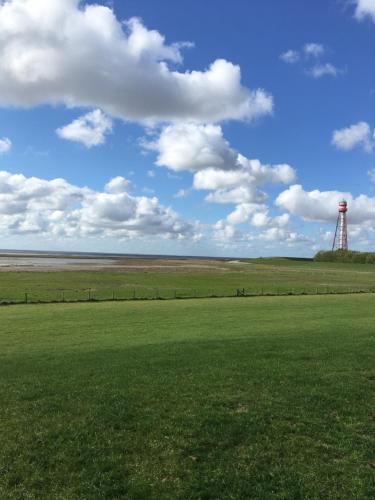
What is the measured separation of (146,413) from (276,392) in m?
3.43

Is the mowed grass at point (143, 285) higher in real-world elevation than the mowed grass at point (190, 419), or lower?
lower

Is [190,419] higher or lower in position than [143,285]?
higher

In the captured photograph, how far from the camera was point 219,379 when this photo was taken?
11727mm

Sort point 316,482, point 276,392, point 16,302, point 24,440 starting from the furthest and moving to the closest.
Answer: point 16,302, point 276,392, point 24,440, point 316,482

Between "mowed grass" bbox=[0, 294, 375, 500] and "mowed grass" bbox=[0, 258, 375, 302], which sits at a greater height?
"mowed grass" bbox=[0, 294, 375, 500]

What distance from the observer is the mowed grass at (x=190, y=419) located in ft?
21.2

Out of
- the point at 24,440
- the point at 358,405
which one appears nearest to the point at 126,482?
the point at 24,440

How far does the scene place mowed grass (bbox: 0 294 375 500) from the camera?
6465 mm

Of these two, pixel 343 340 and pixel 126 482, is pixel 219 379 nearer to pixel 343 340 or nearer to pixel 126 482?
pixel 126 482

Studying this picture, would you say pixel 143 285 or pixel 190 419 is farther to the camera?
pixel 143 285

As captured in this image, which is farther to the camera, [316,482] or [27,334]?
[27,334]

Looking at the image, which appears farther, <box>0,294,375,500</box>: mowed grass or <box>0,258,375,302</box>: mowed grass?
<box>0,258,375,302</box>: mowed grass

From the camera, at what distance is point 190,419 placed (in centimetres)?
873

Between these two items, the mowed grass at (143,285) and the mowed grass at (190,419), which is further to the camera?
the mowed grass at (143,285)
